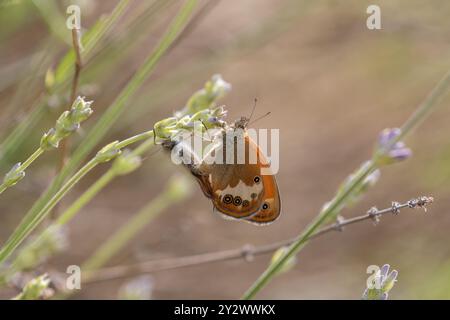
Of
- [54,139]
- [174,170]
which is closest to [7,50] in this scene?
[174,170]

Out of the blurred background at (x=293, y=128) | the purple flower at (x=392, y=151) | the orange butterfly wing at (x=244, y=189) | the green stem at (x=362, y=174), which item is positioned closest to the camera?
the green stem at (x=362, y=174)

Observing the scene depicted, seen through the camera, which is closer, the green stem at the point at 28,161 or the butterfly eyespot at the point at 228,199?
the green stem at the point at 28,161

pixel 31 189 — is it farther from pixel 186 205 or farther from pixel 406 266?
pixel 406 266

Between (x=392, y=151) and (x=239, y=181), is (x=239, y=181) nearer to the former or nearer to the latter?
(x=239, y=181)

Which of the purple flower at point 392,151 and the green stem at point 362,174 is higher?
the purple flower at point 392,151

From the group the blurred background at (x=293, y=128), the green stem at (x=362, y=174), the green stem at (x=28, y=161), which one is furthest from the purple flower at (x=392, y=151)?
the blurred background at (x=293, y=128)

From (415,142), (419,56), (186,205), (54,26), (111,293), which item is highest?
Answer: (419,56)

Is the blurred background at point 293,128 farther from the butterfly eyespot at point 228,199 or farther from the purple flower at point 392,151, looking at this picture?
the purple flower at point 392,151
